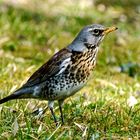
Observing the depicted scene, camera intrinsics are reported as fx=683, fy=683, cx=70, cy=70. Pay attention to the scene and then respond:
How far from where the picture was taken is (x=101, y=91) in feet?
31.2

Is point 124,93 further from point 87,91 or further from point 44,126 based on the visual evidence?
point 44,126

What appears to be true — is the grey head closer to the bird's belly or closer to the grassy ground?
the bird's belly

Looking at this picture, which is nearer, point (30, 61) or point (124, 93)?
point (124, 93)

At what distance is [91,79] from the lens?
10312 millimetres

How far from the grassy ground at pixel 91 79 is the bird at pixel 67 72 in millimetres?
240

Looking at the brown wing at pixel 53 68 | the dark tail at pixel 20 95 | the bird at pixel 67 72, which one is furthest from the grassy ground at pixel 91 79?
the brown wing at pixel 53 68

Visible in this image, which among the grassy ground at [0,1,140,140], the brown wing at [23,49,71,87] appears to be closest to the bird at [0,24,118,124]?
the brown wing at [23,49,71,87]

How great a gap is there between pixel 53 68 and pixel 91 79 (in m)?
2.88

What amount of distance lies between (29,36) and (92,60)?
5443 millimetres

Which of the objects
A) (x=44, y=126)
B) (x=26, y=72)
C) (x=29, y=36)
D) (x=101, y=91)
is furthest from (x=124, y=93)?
(x=29, y=36)

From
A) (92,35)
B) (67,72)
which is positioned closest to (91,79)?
(92,35)

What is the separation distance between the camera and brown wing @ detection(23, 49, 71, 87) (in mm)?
7408

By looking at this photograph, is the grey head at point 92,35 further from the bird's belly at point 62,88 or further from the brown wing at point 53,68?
the bird's belly at point 62,88

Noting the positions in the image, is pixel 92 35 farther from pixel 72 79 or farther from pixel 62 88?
pixel 62 88
